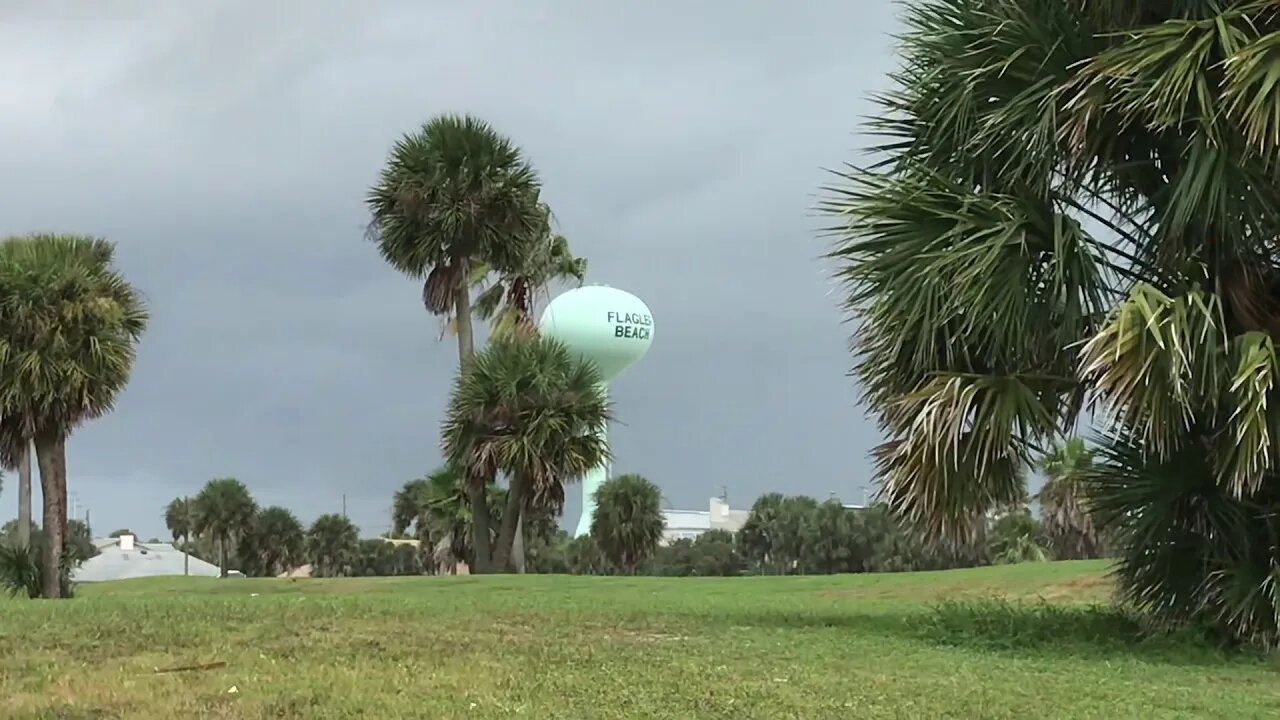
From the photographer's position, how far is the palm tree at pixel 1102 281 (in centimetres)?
956

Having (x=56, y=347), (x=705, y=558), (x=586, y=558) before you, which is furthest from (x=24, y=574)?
(x=705, y=558)

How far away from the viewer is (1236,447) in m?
9.53

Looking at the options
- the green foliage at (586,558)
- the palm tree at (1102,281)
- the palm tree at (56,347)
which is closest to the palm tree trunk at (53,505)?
the palm tree at (56,347)

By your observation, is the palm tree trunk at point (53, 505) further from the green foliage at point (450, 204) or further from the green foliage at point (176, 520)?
the green foliage at point (176, 520)

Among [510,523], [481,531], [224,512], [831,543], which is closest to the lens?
[510,523]

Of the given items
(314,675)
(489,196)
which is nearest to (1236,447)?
(314,675)

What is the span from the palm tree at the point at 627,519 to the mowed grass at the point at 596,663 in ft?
103

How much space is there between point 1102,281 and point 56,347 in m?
15.8

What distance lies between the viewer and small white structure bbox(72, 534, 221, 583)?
191 ft

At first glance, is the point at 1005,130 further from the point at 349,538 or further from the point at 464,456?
the point at 349,538

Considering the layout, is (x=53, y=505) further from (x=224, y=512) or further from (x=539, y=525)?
(x=224, y=512)

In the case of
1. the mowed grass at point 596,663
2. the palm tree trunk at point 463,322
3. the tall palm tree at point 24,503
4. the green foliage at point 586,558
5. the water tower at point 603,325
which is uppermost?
the water tower at point 603,325

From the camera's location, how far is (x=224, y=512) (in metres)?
48.8

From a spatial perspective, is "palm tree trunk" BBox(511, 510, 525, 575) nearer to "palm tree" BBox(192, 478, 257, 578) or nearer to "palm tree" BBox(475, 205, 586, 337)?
"palm tree" BBox(475, 205, 586, 337)
